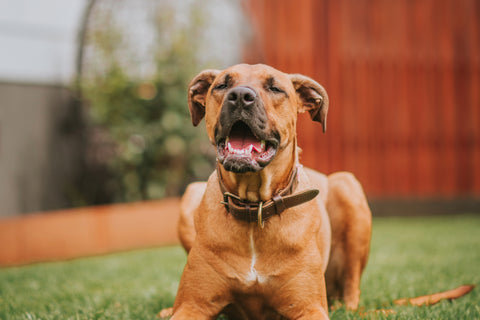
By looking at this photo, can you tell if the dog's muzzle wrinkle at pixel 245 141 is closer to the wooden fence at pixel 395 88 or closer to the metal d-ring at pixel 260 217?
the metal d-ring at pixel 260 217

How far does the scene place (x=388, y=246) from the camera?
641cm

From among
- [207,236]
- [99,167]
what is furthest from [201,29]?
[207,236]

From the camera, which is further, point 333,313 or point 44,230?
point 44,230

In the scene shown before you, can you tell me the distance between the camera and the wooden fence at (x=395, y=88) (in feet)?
30.4

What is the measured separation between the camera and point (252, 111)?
8.75 feet

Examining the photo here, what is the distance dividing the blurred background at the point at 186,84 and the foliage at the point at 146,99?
0.7 inches

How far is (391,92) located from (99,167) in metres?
5.33

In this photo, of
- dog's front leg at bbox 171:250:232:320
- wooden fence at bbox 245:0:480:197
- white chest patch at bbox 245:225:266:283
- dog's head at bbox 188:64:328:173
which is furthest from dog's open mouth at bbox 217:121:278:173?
wooden fence at bbox 245:0:480:197

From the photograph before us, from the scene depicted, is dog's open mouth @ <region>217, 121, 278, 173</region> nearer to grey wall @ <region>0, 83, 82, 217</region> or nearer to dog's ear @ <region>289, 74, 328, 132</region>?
dog's ear @ <region>289, 74, 328, 132</region>

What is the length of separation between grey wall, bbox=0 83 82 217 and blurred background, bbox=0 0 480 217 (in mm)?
15

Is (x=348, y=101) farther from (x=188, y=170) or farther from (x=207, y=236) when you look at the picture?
(x=207, y=236)

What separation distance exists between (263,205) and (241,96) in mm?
597

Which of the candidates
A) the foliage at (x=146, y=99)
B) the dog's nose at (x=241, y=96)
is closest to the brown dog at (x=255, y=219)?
the dog's nose at (x=241, y=96)

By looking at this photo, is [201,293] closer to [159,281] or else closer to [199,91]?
[199,91]
